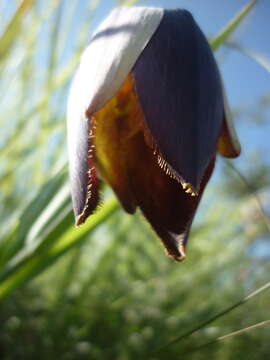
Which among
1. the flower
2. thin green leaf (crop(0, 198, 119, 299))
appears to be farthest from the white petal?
thin green leaf (crop(0, 198, 119, 299))

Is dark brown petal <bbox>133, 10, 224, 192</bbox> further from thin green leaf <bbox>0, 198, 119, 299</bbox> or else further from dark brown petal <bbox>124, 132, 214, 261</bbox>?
thin green leaf <bbox>0, 198, 119, 299</bbox>

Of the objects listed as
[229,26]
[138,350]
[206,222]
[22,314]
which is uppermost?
[229,26]

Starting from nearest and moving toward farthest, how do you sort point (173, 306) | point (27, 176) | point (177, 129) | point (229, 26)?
point (177, 129) → point (229, 26) → point (173, 306) → point (27, 176)

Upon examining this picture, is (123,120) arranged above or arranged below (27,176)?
above

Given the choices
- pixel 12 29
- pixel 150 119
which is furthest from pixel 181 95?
pixel 12 29

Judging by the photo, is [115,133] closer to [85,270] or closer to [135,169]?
[135,169]

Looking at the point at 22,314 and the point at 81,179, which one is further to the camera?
the point at 22,314

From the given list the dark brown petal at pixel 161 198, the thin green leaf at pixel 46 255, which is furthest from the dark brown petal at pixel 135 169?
the thin green leaf at pixel 46 255

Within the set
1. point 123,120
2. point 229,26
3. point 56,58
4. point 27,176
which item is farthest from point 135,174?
point 27,176

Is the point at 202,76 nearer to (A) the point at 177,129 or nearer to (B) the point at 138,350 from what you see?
(A) the point at 177,129
